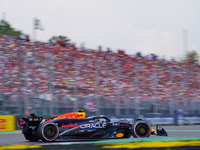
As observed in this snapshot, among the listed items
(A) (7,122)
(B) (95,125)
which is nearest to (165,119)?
(A) (7,122)

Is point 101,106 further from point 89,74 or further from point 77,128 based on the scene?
point 77,128

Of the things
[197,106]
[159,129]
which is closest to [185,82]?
[197,106]

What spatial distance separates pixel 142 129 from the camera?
30.3ft

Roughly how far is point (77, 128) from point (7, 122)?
7.19m

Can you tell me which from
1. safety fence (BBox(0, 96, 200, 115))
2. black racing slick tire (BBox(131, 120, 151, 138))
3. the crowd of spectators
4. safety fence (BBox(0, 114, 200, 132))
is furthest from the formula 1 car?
safety fence (BBox(0, 114, 200, 132))

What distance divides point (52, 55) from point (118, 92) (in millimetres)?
5005

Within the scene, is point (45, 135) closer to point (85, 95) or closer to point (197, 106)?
point (85, 95)

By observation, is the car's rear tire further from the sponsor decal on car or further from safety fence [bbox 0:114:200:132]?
safety fence [bbox 0:114:200:132]

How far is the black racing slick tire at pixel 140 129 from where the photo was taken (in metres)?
9.12

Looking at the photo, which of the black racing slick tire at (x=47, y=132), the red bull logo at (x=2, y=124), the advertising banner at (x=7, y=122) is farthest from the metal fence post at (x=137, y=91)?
the black racing slick tire at (x=47, y=132)

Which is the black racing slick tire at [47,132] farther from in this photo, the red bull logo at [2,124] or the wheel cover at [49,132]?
the red bull logo at [2,124]

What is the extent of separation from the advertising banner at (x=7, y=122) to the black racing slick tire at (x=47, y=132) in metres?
6.83

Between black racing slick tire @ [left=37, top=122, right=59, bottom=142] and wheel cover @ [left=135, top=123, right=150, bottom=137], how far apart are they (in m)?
2.40

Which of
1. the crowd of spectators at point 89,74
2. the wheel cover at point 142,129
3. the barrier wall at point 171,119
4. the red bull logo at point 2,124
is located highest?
the crowd of spectators at point 89,74
